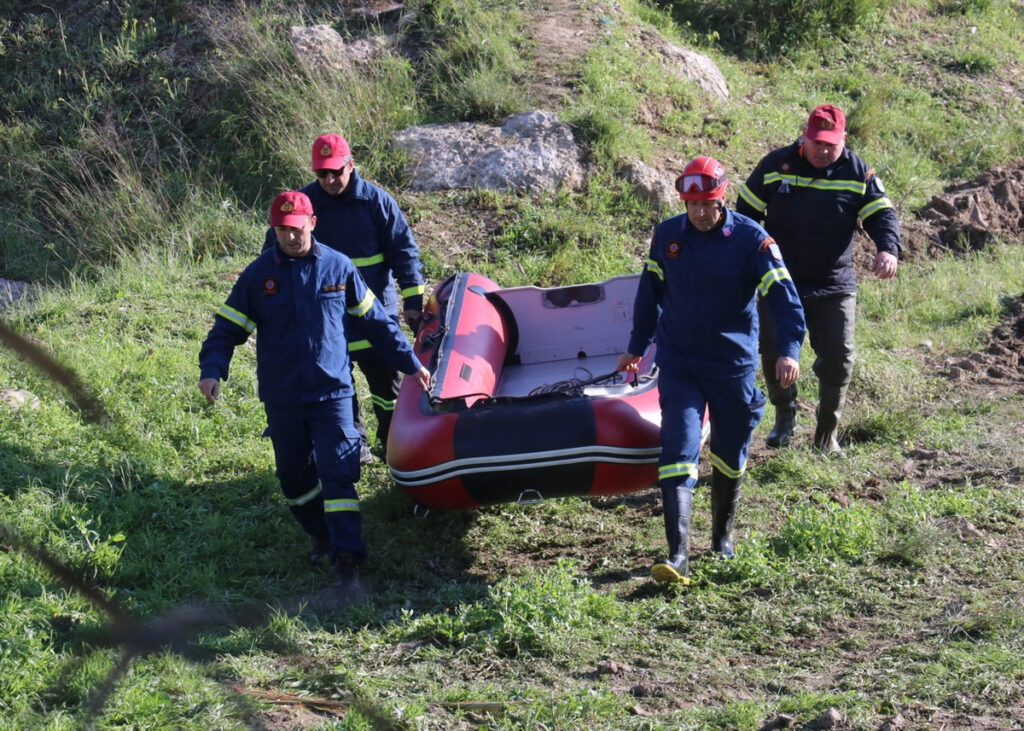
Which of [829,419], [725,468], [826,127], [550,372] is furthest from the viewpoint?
[550,372]

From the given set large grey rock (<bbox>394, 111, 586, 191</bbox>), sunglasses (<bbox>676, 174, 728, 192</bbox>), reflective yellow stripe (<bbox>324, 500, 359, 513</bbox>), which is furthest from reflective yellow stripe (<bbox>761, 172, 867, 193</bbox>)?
large grey rock (<bbox>394, 111, 586, 191</bbox>)

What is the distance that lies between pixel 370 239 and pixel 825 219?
2490 millimetres

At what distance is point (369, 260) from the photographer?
6.03 metres

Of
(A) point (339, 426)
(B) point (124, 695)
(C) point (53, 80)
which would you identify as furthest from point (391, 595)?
(C) point (53, 80)

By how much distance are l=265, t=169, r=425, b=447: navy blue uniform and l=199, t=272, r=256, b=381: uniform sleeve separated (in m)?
0.83

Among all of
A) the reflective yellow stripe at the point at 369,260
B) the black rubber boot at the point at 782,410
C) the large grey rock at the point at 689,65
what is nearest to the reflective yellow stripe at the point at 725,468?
the black rubber boot at the point at 782,410

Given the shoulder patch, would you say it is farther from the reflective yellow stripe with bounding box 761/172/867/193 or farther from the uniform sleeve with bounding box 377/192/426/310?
the uniform sleeve with bounding box 377/192/426/310

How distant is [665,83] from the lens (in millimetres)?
11148

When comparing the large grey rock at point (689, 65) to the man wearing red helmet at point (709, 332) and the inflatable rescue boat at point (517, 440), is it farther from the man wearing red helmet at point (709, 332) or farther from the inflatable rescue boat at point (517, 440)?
the man wearing red helmet at point (709, 332)

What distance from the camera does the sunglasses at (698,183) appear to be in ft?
15.8

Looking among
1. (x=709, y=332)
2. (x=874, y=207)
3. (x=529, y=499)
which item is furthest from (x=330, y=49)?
(x=709, y=332)

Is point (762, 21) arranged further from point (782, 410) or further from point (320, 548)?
point (320, 548)

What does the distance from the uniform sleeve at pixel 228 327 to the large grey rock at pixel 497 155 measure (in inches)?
200

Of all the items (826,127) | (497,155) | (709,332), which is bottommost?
(497,155)
